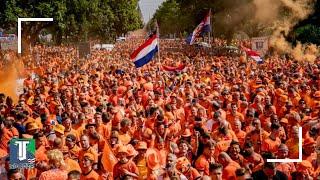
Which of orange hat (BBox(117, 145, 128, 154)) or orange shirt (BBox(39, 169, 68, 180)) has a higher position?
orange hat (BBox(117, 145, 128, 154))

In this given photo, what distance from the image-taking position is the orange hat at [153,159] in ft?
25.4

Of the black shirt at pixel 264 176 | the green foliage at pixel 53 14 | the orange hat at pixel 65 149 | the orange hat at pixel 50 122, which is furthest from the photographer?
the green foliage at pixel 53 14

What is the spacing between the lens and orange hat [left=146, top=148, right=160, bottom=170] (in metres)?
7.75

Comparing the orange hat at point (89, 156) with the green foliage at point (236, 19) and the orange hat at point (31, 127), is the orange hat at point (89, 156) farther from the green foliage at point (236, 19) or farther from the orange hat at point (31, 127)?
the green foliage at point (236, 19)

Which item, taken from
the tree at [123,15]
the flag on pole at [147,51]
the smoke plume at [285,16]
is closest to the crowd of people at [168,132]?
the flag on pole at [147,51]

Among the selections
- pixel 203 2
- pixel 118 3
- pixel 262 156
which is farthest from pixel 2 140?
pixel 118 3

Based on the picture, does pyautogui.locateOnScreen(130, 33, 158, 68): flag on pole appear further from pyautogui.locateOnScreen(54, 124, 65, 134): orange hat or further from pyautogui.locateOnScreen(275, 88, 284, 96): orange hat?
pyautogui.locateOnScreen(54, 124, 65, 134): orange hat

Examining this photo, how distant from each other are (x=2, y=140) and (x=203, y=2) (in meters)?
42.7

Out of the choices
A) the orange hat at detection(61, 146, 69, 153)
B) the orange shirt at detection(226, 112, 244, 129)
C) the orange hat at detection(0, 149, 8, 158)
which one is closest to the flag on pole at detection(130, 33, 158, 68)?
the orange shirt at detection(226, 112, 244, 129)

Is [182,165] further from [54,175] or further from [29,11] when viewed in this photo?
[29,11]

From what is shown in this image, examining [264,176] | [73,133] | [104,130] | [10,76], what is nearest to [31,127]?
[73,133]

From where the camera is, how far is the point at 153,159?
7844 millimetres

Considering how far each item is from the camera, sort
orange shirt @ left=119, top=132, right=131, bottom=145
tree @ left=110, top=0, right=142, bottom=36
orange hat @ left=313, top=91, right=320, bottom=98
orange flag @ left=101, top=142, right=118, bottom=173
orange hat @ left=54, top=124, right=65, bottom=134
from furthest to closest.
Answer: tree @ left=110, top=0, right=142, bottom=36, orange hat @ left=313, top=91, right=320, bottom=98, orange hat @ left=54, top=124, right=65, bottom=134, orange shirt @ left=119, top=132, right=131, bottom=145, orange flag @ left=101, top=142, right=118, bottom=173

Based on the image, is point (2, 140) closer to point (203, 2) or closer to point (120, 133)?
point (120, 133)
